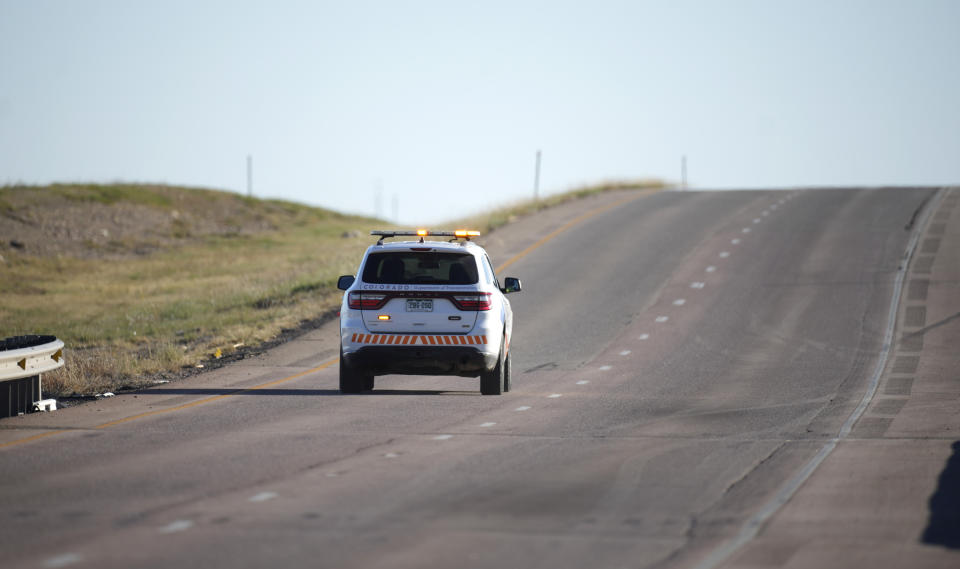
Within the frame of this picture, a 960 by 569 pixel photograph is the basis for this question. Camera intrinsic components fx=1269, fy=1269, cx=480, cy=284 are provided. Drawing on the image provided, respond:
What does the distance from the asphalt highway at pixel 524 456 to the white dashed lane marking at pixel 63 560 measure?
0.06 m

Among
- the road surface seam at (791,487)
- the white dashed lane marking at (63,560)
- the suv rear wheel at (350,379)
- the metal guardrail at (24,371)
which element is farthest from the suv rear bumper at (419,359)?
the white dashed lane marking at (63,560)

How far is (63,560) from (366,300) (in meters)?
8.99

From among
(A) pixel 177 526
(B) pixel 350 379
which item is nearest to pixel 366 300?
(B) pixel 350 379

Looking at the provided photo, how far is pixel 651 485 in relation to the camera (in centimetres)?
980

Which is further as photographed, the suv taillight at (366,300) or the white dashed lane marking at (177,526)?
the suv taillight at (366,300)

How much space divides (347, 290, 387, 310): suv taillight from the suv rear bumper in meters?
0.52

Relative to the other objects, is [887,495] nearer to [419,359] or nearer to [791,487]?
[791,487]

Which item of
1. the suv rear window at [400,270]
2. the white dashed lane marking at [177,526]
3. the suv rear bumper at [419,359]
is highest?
the suv rear window at [400,270]

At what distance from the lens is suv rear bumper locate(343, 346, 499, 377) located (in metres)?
15.8

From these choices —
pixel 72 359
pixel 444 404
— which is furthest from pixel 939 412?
pixel 72 359

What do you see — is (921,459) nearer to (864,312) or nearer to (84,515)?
(84,515)

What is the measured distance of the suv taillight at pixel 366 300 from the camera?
1593 centimetres

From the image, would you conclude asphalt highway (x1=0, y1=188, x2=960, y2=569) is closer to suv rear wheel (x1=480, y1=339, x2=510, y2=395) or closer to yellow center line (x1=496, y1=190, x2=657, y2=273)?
suv rear wheel (x1=480, y1=339, x2=510, y2=395)

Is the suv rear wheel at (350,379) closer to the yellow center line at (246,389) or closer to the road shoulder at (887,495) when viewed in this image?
the yellow center line at (246,389)
